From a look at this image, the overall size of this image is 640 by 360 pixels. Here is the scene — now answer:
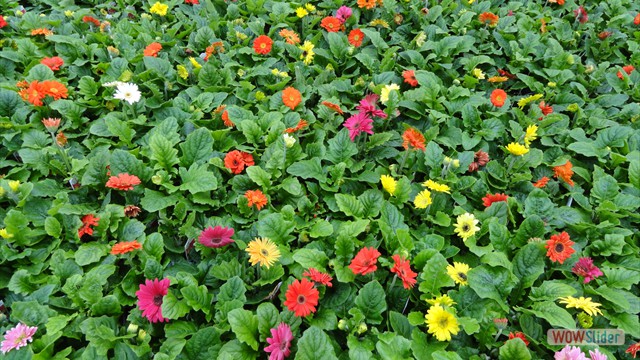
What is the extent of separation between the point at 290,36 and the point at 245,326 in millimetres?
2899

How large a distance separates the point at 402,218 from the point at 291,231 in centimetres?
72

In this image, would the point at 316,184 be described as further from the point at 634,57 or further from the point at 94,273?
the point at 634,57

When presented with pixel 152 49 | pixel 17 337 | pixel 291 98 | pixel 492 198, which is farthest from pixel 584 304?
pixel 152 49

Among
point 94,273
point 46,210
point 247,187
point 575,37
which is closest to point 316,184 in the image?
point 247,187

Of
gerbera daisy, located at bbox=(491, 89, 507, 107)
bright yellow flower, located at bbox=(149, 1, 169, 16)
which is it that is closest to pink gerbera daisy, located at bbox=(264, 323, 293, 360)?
gerbera daisy, located at bbox=(491, 89, 507, 107)

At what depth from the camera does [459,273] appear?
2631 mm

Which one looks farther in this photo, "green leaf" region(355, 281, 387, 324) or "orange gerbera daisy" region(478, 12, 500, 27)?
"orange gerbera daisy" region(478, 12, 500, 27)

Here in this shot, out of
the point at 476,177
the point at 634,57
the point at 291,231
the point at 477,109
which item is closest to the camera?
the point at 291,231

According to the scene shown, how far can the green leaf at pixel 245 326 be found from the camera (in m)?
2.26

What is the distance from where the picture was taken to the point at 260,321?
7.59ft

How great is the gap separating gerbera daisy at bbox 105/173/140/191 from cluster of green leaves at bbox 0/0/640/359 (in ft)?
0.49

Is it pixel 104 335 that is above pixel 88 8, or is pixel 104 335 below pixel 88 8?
below

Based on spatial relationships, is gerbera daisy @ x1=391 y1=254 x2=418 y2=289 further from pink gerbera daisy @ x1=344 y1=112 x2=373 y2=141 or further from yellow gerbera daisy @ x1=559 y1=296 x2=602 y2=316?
pink gerbera daisy @ x1=344 y1=112 x2=373 y2=141

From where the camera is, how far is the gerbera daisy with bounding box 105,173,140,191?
2.78m
